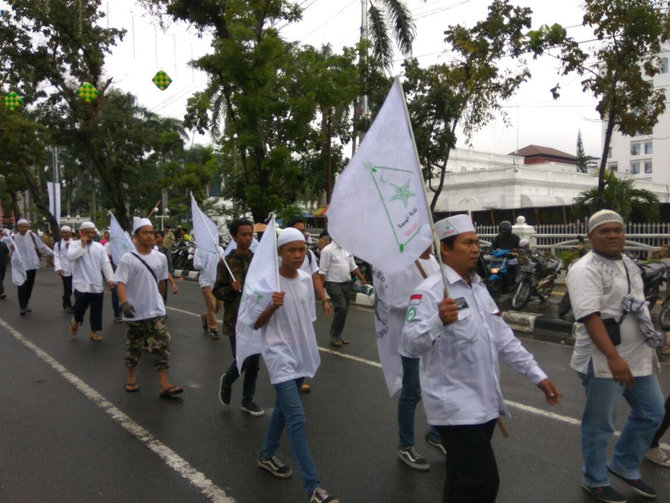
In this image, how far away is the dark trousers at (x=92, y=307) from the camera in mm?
9305

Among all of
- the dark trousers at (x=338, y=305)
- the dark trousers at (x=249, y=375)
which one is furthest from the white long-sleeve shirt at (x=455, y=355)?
the dark trousers at (x=338, y=305)

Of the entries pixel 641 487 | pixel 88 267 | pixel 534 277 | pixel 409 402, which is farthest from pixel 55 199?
pixel 641 487

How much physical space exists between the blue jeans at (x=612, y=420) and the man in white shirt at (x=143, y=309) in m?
3.83

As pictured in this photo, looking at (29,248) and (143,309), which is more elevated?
(29,248)

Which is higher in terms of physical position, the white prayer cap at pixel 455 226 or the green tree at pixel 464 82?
the green tree at pixel 464 82

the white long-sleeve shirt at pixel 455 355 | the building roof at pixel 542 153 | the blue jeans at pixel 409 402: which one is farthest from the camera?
the building roof at pixel 542 153

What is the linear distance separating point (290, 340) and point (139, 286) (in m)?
2.83

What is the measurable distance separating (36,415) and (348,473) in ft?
10.1

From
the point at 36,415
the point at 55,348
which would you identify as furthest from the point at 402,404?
the point at 55,348

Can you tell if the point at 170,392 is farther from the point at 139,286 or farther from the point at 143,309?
the point at 139,286

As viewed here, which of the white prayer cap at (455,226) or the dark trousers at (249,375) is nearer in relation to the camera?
the white prayer cap at (455,226)

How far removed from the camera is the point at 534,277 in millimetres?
10609

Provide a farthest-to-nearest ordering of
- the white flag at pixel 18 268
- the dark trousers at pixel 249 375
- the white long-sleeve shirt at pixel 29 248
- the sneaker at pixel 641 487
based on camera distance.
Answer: the white long-sleeve shirt at pixel 29 248 → the white flag at pixel 18 268 → the dark trousers at pixel 249 375 → the sneaker at pixel 641 487

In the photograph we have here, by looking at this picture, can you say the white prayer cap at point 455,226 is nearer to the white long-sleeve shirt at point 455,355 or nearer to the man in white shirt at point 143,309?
the white long-sleeve shirt at point 455,355
